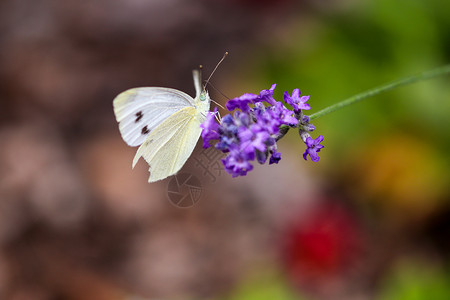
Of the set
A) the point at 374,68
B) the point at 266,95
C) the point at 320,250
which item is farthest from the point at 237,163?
the point at 374,68

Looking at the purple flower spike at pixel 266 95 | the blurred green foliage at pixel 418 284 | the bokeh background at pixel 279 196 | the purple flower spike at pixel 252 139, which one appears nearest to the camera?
the purple flower spike at pixel 252 139

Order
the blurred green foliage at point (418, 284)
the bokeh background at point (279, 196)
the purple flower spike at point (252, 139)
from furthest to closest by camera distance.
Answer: the bokeh background at point (279, 196), the blurred green foliage at point (418, 284), the purple flower spike at point (252, 139)

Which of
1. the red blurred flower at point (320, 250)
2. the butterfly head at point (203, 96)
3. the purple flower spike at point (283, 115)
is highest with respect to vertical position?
the red blurred flower at point (320, 250)

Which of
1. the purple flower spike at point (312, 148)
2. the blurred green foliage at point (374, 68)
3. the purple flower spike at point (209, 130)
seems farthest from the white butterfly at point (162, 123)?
the blurred green foliage at point (374, 68)

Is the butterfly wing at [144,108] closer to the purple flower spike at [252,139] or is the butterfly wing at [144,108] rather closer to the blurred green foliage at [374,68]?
the purple flower spike at [252,139]

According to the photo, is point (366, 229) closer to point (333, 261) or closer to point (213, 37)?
point (333, 261)

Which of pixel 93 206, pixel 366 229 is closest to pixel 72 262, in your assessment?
pixel 93 206

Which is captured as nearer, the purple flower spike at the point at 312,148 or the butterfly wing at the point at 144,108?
the purple flower spike at the point at 312,148
